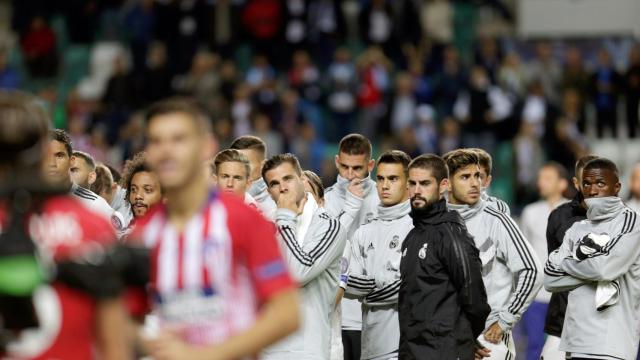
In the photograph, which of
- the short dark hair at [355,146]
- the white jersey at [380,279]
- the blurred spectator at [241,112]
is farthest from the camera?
the blurred spectator at [241,112]

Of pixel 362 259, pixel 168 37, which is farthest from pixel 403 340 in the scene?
pixel 168 37

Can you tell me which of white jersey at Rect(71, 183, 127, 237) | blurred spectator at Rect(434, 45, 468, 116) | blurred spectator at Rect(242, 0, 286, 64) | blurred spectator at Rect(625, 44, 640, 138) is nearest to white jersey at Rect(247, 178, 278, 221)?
white jersey at Rect(71, 183, 127, 237)

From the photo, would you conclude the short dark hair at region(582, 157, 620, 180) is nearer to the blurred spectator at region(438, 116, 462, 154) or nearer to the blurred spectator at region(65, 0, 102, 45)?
the blurred spectator at region(438, 116, 462, 154)

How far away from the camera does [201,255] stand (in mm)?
4152

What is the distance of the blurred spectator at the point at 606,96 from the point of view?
68.0 feet

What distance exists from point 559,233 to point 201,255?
6.37 meters

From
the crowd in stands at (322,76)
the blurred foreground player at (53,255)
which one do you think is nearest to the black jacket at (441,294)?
the blurred foreground player at (53,255)

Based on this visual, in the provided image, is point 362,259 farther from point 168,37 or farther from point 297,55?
point 168,37

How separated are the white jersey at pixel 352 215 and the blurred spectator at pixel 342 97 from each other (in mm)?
10020

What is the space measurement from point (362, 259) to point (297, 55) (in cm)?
1322

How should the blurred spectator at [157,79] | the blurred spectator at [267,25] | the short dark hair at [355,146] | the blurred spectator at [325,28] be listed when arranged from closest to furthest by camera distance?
1. the short dark hair at [355,146]
2. the blurred spectator at [157,79]
3. the blurred spectator at [325,28]
4. the blurred spectator at [267,25]

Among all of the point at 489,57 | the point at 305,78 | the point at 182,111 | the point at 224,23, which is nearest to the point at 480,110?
the point at 489,57

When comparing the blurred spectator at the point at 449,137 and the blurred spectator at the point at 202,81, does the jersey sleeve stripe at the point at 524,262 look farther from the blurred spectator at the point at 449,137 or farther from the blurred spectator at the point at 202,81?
the blurred spectator at the point at 202,81

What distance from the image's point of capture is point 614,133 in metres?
20.9
